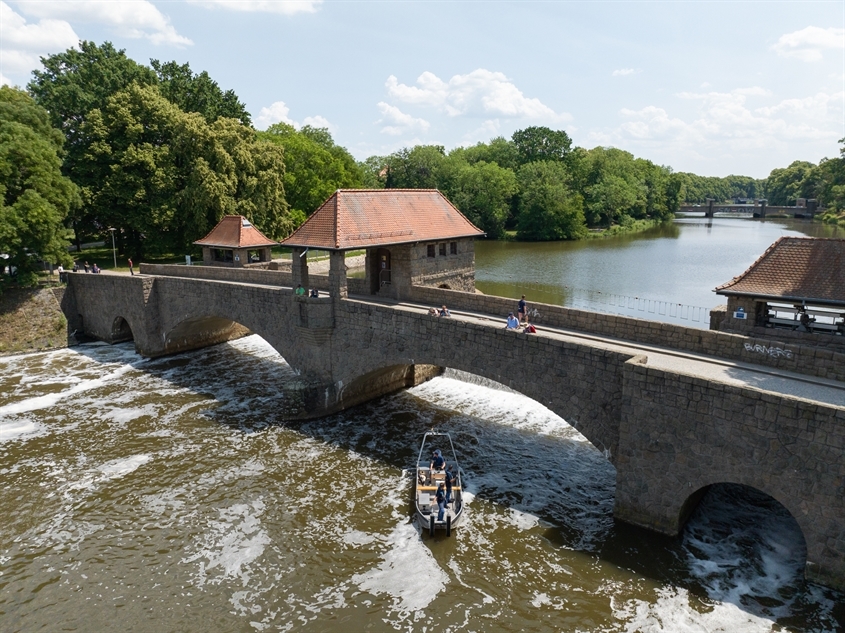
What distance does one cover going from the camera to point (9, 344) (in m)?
32.2

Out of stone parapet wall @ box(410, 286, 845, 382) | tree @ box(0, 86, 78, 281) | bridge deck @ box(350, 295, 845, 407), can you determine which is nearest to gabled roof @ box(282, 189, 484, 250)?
stone parapet wall @ box(410, 286, 845, 382)

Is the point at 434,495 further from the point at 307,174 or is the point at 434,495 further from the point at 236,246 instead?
the point at 307,174

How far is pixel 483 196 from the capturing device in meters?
83.8

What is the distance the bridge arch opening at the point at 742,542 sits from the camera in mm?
13484

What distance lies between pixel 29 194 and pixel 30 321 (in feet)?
23.7

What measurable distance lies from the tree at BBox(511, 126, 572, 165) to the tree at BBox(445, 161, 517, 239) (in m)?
18.4

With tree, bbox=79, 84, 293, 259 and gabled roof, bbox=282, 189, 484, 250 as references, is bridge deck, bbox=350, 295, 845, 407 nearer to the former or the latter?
gabled roof, bbox=282, 189, 484, 250

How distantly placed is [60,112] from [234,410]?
108ft

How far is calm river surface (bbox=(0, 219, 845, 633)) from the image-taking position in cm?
1298

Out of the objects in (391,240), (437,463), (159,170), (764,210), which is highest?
(159,170)

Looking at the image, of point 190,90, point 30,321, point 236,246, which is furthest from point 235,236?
point 190,90

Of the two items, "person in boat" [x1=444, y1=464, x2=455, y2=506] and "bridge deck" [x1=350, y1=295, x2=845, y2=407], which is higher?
"bridge deck" [x1=350, y1=295, x2=845, y2=407]

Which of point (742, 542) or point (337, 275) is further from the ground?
point (337, 275)

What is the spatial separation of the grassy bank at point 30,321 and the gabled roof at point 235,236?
29.9 feet
